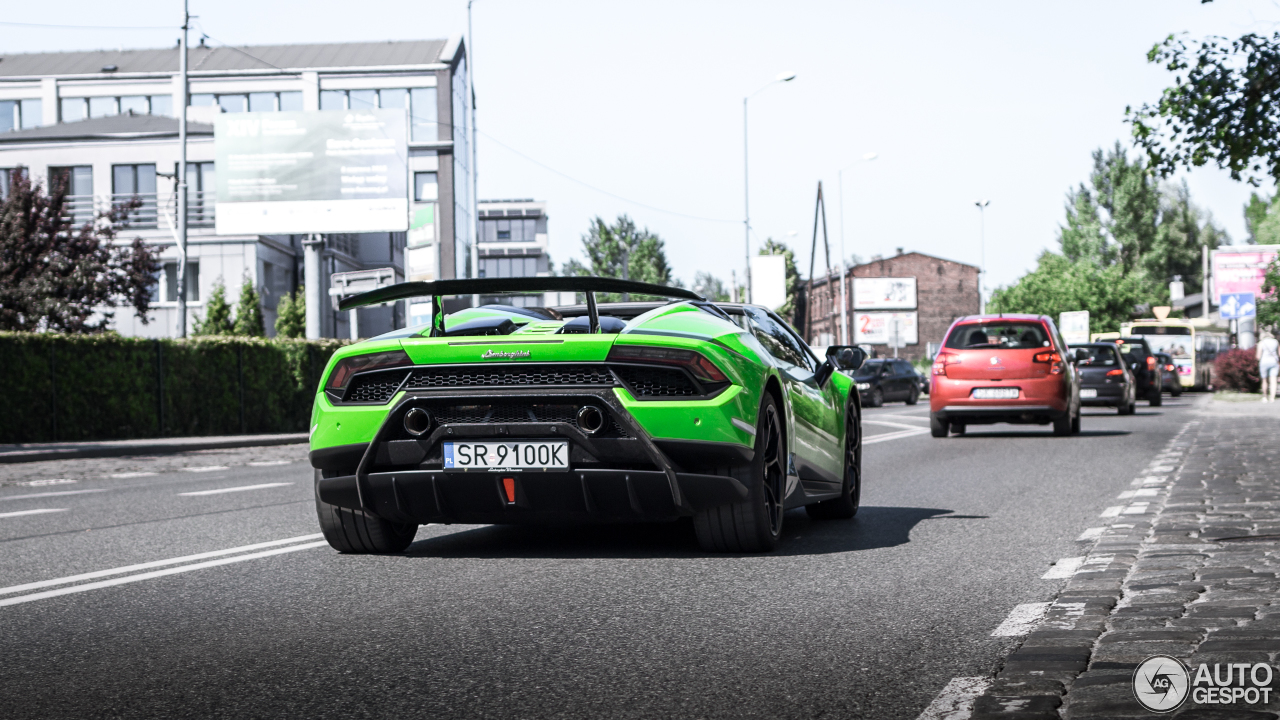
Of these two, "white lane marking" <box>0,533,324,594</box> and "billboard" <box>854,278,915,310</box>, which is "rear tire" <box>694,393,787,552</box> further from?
"billboard" <box>854,278,915,310</box>

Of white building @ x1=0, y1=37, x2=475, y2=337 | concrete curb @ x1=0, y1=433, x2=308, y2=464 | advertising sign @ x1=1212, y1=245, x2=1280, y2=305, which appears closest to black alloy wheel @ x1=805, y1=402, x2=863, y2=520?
concrete curb @ x1=0, y1=433, x2=308, y2=464

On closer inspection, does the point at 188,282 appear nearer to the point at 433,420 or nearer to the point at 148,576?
the point at 148,576

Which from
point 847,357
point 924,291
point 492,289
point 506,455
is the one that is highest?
point 924,291

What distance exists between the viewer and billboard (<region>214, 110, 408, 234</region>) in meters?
40.3

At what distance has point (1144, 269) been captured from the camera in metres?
102

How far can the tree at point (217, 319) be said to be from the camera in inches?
1729

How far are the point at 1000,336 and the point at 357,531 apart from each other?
14.2 m

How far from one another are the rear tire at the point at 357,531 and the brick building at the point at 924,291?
377 feet

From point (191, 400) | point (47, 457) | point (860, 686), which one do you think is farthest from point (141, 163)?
point (860, 686)

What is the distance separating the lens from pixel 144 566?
6922mm

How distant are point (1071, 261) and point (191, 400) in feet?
288

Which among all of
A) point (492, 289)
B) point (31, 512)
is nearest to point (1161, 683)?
point (492, 289)


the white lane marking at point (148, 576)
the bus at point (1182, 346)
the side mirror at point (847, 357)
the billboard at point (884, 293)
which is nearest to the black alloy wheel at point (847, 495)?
the side mirror at point (847, 357)

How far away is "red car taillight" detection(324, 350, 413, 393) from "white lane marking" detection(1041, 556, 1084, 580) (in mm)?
2922
